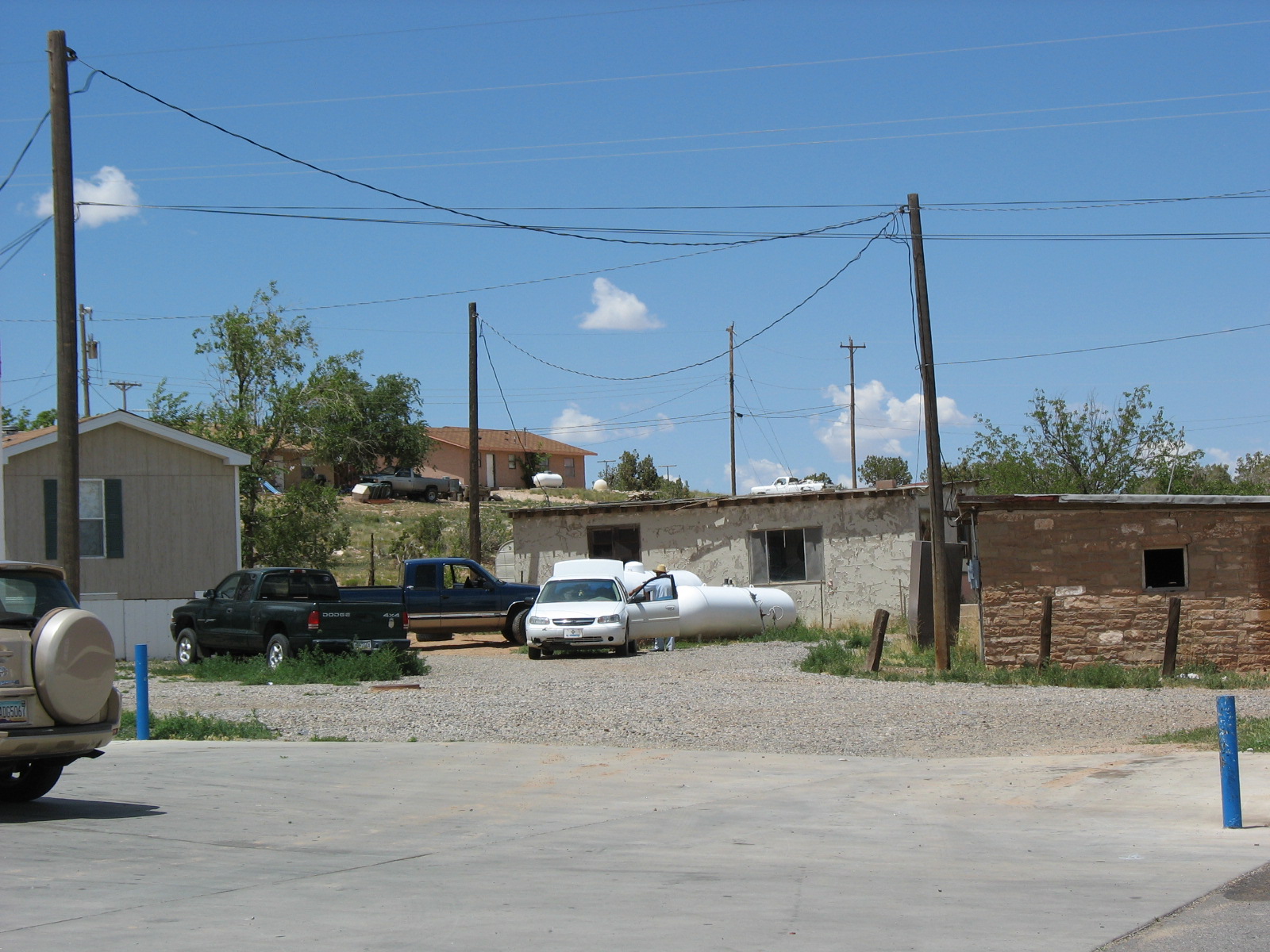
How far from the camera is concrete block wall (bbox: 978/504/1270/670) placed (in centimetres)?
1962

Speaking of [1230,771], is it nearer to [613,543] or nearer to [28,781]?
[28,781]

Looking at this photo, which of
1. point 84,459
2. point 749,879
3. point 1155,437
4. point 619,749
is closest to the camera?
point 749,879

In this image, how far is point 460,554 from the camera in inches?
1649

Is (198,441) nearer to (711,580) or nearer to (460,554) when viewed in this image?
(711,580)

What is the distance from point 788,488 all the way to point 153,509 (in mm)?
18834

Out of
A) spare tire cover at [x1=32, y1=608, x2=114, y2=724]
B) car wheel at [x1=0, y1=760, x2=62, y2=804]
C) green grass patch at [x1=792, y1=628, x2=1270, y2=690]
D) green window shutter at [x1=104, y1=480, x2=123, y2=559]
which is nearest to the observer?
spare tire cover at [x1=32, y1=608, x2=114, y2=724]

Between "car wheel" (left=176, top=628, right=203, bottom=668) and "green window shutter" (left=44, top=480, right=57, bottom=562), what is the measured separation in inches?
176

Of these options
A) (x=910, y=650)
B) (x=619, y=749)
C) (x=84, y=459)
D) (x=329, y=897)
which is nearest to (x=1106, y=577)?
(x=910, y=650)

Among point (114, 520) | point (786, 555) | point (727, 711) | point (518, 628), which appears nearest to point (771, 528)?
point (786, 555)

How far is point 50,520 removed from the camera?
25.1 metres

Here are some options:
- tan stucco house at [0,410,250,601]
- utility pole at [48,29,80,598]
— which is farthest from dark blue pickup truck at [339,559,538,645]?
utility pole at [48,29,80,598]

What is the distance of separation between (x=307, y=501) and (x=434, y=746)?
21.7 m

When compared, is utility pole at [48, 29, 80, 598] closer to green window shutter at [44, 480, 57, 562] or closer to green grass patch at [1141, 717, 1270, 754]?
green window shutter at [44, 480, 57, 562]

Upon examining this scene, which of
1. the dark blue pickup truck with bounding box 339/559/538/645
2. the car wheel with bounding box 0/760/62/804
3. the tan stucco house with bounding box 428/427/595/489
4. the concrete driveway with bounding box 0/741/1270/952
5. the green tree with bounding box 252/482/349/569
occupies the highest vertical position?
the tan stucco house with bounding box 428/427/595/489
